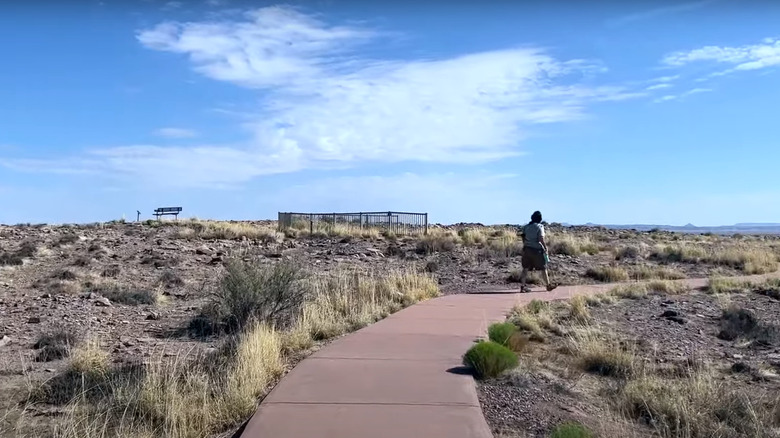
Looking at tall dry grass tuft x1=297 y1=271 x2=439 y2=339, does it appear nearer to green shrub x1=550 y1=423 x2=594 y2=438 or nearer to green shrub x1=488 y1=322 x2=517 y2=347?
green shrub x1=488 y1=322 x2=517 y2=347

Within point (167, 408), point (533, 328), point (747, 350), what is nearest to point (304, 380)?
point (167, 408)

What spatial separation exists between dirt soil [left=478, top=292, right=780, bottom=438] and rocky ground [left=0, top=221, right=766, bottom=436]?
478 millimetres

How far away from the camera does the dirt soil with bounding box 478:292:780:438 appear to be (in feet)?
27.1

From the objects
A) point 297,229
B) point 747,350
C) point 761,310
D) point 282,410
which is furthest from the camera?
point 297,229

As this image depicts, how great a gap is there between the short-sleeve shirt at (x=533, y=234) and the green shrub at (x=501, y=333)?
307 inches

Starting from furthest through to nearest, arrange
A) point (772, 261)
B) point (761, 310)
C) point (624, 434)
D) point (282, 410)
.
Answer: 1. point (772, 261)
2. point (761, 310)
3. point (282, 410)
4. point (624, 434)

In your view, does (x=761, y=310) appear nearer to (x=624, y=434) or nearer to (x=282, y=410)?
(x=624, y=434)

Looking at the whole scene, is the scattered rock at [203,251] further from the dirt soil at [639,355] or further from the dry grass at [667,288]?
the dirt soil at [639,355]

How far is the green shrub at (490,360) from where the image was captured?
9680mm

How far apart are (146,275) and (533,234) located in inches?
456

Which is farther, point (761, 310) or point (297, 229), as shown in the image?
point (297, 229)

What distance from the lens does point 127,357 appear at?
38.5 feet

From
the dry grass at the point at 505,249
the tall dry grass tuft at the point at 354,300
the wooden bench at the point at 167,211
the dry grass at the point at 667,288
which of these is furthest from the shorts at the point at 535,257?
the wooden bench at the point at 167,211

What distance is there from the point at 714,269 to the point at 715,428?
23.2 meters
